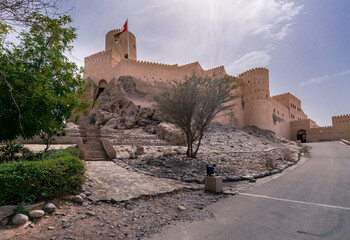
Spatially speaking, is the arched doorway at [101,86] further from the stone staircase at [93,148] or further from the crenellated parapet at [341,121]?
the crenellated parapet at [341,121]

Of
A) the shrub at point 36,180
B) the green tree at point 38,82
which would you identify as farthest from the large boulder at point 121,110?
the shrub at point 36,180

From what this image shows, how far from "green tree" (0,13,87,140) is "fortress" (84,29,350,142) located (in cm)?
1789

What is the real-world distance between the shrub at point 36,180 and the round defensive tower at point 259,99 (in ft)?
94.0

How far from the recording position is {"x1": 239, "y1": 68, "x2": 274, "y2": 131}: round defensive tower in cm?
2920

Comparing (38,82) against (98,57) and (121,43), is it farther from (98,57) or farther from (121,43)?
(121,43)

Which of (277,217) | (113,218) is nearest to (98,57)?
(113,218)

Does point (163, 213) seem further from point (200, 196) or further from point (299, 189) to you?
point (299, 189)

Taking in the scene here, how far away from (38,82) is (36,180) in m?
2.82

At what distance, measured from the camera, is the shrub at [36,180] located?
3551 mm

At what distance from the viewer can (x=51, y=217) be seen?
366 centimetres

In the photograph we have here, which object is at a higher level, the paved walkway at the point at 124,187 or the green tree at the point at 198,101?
the green tree at the point at 198,101

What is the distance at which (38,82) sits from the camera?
5.39 metres

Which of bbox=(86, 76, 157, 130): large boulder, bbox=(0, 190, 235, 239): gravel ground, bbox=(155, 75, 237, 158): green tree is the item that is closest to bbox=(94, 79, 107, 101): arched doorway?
bbox=(86, 76, 157, 130): large boulder

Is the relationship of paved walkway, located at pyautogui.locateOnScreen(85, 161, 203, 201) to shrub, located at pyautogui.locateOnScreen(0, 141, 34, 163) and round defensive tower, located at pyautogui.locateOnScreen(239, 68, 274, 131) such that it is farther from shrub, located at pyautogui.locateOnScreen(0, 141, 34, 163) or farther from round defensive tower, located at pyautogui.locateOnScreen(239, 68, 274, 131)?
round defensive tower, located at pyautogui.locateOnScreen(239, 68, 274, 131)
